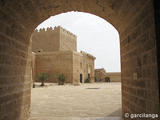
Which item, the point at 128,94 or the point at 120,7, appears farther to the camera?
the point at 128,94

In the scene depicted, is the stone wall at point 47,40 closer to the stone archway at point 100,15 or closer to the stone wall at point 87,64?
the stone wall at point 87,64

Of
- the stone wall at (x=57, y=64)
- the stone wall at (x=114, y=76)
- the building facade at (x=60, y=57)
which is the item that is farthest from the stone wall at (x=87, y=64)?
the stone wall at (x=57, y=64)

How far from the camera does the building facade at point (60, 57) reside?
2399 centimetres

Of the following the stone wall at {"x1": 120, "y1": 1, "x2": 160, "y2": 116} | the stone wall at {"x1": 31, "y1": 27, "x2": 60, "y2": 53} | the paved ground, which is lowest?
the paved ground

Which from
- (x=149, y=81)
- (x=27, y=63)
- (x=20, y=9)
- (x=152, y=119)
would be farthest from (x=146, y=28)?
(x=27, y=63)

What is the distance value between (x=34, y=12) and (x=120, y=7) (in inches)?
85.2

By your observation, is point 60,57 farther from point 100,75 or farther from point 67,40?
point 100,75

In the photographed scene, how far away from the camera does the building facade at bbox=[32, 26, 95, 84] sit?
78.7 ft

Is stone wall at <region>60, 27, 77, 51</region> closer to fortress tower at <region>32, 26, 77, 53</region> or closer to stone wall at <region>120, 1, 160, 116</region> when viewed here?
fortress tower at <region>32, 26, 77, 53</region>

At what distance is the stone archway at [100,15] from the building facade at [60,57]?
1924 centimetres

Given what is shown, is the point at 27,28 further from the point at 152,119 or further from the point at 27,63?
the point at 152,119

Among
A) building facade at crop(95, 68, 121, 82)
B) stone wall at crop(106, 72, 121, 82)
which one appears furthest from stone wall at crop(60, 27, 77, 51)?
stone wall at crop(106, 72, 121, 82)

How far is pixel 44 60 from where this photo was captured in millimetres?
24812

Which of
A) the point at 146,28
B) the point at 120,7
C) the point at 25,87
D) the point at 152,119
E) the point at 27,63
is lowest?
the point at 152,119
